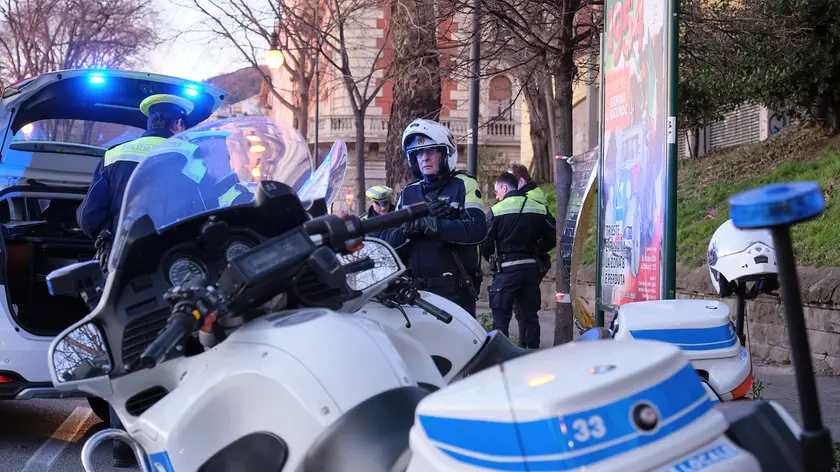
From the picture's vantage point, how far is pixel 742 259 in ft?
15.4

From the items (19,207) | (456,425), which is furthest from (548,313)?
(456,425)

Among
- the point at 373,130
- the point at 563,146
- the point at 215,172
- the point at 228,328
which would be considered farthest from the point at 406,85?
the point at 373,130

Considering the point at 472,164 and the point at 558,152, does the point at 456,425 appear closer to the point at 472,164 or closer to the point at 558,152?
the point at 558,152

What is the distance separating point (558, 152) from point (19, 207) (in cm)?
500

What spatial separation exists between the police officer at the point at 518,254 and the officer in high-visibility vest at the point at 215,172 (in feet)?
19.9

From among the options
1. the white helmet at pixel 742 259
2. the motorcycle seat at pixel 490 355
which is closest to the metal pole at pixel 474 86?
the white helmet at pixel 742 259

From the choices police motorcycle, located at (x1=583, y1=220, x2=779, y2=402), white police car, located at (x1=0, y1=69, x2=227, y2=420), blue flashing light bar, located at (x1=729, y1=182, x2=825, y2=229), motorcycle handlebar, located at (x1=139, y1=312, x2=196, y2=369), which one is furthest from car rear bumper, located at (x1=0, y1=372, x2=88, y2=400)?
blue flashing light bar, located at (x1=729, y1=182, x2=825, y2=229)

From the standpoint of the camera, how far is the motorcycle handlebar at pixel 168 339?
92.1 inches

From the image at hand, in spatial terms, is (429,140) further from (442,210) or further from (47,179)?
(47,179)

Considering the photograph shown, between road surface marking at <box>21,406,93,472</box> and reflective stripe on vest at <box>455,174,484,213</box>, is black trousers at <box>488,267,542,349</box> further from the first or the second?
road surface marking at <box>21,406,93,472</box>

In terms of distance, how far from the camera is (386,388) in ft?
7.24

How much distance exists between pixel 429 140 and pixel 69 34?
96.8 ft

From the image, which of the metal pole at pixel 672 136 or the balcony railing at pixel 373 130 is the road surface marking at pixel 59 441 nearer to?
the metal pole at pixel 672 136

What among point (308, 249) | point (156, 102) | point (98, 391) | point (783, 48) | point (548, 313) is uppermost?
point (783, 48)
